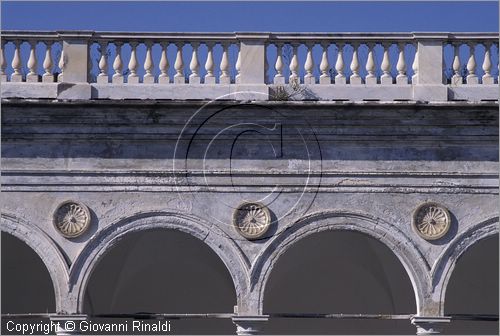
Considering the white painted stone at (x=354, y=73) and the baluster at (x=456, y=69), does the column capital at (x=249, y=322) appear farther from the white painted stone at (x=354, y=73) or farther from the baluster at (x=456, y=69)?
the baluster at (x=456, y=69)

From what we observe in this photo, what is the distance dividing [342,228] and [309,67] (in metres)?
1.98

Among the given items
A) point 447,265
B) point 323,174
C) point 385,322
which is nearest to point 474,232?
point 447,265

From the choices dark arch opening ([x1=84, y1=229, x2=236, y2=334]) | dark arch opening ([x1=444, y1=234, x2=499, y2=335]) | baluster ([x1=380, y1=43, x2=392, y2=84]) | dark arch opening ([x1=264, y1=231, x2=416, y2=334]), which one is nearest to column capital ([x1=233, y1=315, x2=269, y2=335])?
dark arch opening ([x1=264, y1=231, x2=416, y2=334])

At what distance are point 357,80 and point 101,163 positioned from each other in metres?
3.20

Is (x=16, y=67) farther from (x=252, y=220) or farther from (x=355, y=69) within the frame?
(x=355, y=69)

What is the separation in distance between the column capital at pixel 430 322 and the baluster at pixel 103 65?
4.61m

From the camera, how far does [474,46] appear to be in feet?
60.7

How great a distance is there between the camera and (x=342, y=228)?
18031mm

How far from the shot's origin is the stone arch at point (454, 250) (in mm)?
17891

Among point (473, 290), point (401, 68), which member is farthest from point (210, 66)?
point (473, 290)

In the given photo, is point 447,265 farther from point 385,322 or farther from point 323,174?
point 385,322

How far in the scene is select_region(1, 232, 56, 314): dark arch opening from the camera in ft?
68.0

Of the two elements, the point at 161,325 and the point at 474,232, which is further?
the point at 161,325

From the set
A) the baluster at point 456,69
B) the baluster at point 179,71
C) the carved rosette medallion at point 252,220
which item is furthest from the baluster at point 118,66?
the baluster at point 456,69
